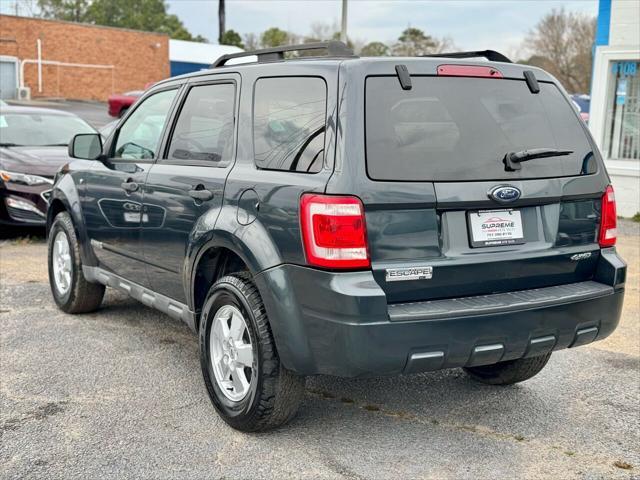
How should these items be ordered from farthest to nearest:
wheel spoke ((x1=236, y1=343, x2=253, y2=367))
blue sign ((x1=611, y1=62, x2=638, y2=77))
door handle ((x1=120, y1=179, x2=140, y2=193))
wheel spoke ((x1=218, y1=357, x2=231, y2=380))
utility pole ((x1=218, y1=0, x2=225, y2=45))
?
utility pole ((x1=218, y1=0, x2=225, y2=45))
blue sign ((x1=611, y1=62, x2=638, y2=77))
door handle ((x1=120, y1=179, x2=140, y2=193))
wheel spoke ((x1=218, y1=357, x2=231, y2=380))
wheel spoke ((x1=236, y1=343, x2=253, y2=367))

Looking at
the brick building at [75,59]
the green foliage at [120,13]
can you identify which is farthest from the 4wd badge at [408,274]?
the green foliage at [120,13]

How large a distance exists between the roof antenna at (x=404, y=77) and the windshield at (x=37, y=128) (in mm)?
7876

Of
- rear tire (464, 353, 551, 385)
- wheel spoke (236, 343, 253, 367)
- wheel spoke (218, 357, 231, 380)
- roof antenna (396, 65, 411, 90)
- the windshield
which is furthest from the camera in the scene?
the windshield

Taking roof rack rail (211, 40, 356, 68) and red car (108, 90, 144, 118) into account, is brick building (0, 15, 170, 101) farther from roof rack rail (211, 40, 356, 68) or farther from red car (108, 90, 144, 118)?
roof rack rail (211, 40, 356, 68)

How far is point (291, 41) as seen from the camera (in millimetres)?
71250

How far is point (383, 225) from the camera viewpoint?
3555 mm

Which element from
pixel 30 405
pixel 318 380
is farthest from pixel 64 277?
pixel 318 380

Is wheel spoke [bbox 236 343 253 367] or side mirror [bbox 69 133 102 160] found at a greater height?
side mirror [bbox 69 133 102 160]

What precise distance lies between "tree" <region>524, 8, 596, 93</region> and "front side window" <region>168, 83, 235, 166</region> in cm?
5283

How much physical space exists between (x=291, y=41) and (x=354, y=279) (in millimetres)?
70091

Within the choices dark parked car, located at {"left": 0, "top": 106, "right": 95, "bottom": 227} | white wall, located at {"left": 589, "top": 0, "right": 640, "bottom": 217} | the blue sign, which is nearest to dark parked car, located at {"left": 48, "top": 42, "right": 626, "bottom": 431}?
dark parked car, located at {"left": 0, "top": 106, "right": 95, "bottom": 227}

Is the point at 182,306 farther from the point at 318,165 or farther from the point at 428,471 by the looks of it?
the point at 428,471

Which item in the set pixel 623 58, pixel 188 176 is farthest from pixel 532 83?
pixel 623 58

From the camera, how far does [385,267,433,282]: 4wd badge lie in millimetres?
3537
